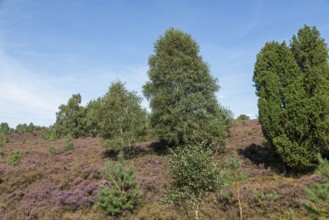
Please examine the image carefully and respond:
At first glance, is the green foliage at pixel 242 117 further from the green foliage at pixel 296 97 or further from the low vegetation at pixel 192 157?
the green foliage at pixel 296 97

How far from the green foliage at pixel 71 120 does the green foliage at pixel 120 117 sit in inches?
1052

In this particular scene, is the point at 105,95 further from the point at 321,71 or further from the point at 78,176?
the point at 321,71

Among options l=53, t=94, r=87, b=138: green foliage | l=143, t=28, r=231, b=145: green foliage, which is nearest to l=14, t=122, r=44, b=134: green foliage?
l=53, t=94, r=87, b=138: green foliage

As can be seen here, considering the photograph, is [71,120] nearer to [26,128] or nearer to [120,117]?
[120,117]

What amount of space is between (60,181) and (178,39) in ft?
54.6

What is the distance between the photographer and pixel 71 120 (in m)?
58.5

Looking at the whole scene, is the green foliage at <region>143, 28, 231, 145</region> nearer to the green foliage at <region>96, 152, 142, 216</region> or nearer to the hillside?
the hillside

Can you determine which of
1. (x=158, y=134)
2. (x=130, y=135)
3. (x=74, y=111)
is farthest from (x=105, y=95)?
(x=74, y=111)

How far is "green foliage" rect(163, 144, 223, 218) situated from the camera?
51.4 ft

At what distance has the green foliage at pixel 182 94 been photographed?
29344mm

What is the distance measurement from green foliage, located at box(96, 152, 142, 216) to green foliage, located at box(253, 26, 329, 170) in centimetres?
974

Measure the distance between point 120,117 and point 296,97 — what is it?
54.6ft

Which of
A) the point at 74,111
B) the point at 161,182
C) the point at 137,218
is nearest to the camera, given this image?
the point at 137,218

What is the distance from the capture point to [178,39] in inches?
1252
